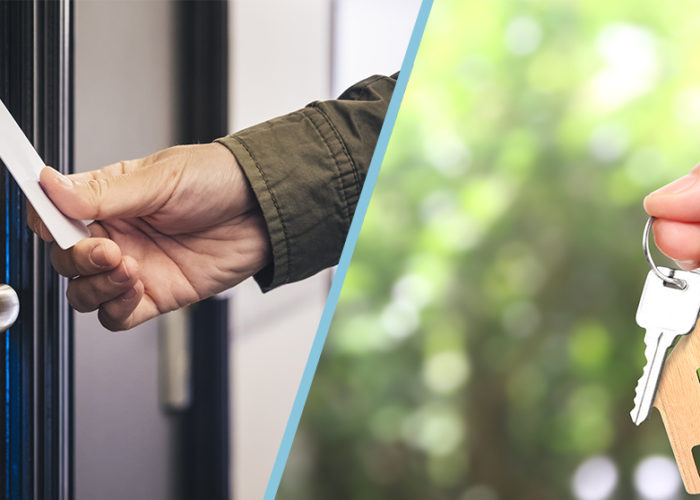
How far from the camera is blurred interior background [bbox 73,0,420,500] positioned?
682 mm

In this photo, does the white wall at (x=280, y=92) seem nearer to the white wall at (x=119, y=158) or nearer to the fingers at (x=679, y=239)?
the white wall at (x=119, y=158)

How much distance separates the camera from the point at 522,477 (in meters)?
1.18

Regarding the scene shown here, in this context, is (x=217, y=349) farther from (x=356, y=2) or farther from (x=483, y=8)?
(x=483, y=8)

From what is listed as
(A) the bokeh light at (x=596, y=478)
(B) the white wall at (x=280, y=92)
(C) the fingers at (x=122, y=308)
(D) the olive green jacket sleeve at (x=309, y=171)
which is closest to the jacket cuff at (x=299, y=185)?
(D) the olive green jacket sleeve at (x=309, y=171)

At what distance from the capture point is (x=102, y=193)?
0.37m

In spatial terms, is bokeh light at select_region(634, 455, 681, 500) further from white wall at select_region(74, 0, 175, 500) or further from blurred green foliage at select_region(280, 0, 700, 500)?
white wall at select_region(74, 0, 175, 500)

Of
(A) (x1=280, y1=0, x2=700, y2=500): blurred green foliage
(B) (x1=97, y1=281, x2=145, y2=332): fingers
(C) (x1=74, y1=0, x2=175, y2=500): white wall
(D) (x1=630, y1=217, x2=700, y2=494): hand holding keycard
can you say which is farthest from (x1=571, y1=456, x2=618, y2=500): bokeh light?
(B) (x1=97, y1=281, x2=145, y2=332): fingers

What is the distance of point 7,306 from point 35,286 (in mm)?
60

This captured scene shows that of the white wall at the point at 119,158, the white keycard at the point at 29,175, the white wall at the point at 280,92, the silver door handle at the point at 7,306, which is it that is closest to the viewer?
the white keycard at the point at 29,175

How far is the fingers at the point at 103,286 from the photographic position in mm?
395

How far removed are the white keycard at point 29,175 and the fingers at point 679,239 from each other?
321 mm

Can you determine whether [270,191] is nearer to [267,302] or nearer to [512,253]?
[267,302]

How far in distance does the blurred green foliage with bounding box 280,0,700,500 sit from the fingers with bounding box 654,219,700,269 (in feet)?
2.53

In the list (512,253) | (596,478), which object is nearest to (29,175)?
(512,253)
